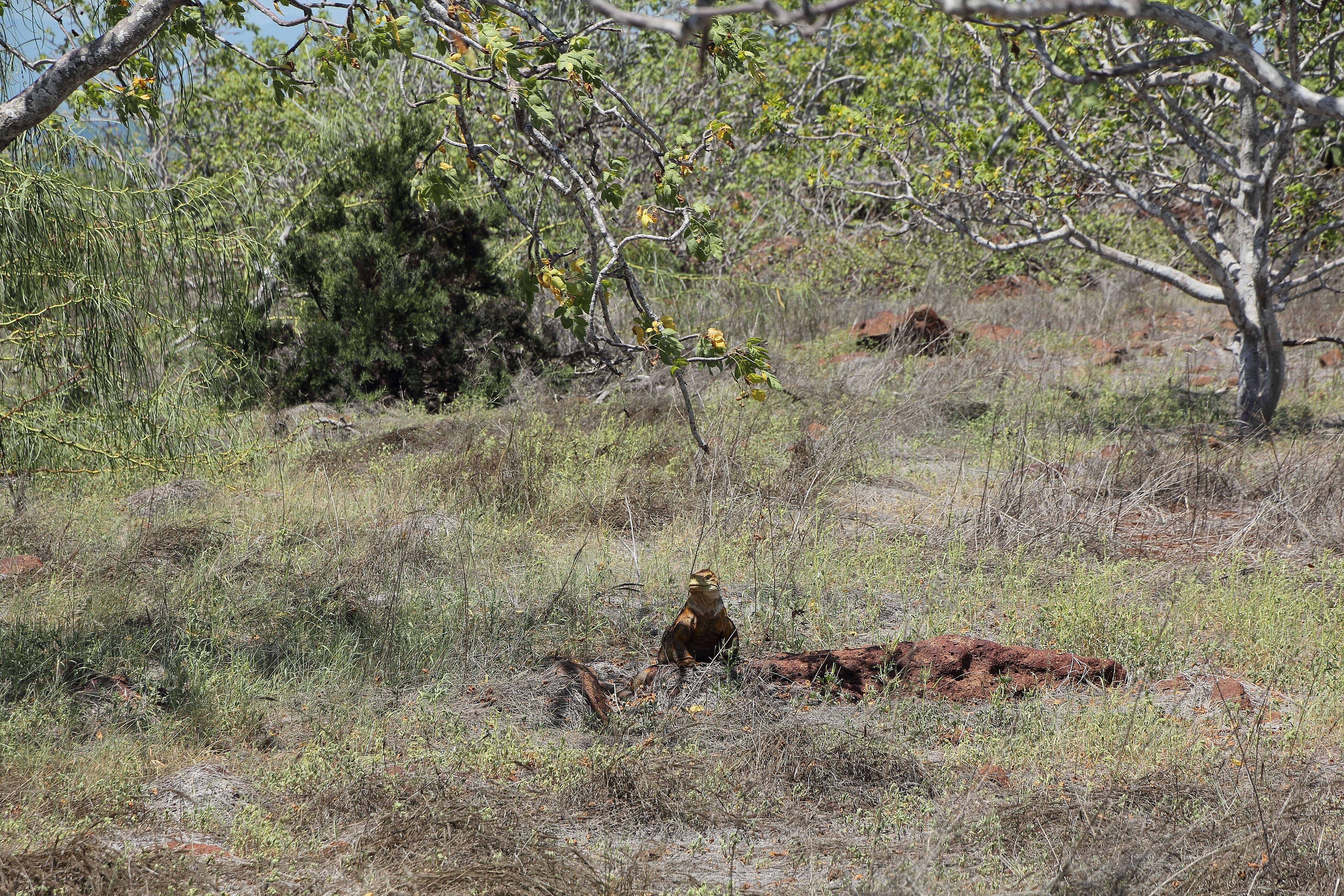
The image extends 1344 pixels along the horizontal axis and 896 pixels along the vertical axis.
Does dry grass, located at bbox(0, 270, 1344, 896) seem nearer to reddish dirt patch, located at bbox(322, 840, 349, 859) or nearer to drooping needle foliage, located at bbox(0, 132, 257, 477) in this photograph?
reddish dirt patch, located at bbox(322, 840, 349, 859)

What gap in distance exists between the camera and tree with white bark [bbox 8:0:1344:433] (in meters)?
2.86

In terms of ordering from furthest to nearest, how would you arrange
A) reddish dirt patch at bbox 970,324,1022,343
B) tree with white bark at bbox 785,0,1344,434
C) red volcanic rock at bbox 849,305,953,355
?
reddish dirt patch at bbox 970,324,1022,343
red volcanic rock at bbox 849,305,953,355
tree with white bark at bbox 785,0,1344,434

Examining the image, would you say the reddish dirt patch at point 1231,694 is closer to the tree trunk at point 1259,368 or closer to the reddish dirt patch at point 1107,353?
the tree trunk at point 1259,368

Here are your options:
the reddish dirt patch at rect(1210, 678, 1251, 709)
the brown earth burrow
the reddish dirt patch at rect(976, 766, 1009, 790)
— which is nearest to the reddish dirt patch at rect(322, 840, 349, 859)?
the brown earth burrow

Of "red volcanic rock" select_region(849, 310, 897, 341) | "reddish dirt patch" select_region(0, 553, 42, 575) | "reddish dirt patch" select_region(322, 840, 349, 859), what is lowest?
"reddish dirt patch" select_region(322, 840, 349, 859)

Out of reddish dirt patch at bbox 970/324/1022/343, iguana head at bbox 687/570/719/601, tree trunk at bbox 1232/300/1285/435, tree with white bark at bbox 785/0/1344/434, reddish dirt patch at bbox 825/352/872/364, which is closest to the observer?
iguana head at bbox 687/570/719/601

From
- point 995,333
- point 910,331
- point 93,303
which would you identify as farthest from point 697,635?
point 995,333

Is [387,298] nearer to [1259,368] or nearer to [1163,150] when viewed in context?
[1259,368]

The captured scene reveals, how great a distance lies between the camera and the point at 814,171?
11555 mm

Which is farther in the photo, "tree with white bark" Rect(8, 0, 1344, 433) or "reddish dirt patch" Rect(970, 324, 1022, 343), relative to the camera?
"reddish dirt patch" Rect(970, 324, 1022, 343)

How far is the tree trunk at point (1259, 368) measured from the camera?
7.13m

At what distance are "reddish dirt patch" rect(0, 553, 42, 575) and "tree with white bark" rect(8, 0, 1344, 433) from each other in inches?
83.0

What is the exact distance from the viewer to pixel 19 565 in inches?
185

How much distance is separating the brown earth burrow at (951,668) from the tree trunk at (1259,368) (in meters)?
4.26
